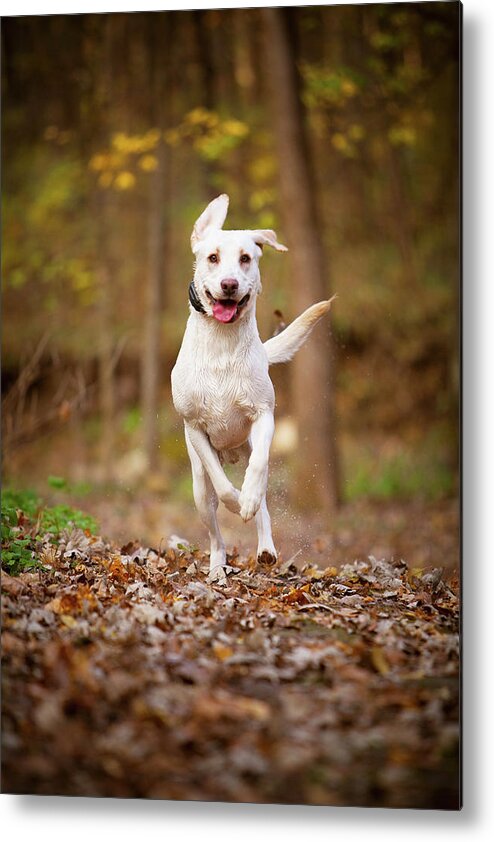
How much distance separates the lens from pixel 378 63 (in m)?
8.77

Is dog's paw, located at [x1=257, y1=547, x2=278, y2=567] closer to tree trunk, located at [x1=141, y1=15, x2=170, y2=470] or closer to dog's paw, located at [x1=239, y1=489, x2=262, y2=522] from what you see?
dog's paw, located at [x1=239, y1=489, x2=262, y2=522]

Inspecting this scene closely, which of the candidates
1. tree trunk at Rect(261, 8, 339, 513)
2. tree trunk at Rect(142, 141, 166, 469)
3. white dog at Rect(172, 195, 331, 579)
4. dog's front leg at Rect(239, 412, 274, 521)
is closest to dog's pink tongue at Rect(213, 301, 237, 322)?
white dog at Rect(172, 195, 331, 579)

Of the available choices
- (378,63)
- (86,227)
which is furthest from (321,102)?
(86,227)

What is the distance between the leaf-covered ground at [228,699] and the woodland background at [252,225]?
2538 mm

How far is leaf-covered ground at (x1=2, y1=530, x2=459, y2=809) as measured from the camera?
352cm

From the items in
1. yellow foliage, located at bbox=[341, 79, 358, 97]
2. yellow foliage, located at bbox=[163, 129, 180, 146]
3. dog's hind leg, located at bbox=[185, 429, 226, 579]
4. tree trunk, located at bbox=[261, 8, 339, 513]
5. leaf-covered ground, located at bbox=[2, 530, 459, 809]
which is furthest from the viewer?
yellow foliage, located at bbox=[163, 129, 180, 146]

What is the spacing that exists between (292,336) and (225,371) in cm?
56

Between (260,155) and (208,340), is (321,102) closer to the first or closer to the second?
(260,155)

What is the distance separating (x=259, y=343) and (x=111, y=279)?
7.60 metres

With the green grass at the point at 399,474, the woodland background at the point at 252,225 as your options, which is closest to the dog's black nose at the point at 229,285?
the woodland background at the point at 252,225

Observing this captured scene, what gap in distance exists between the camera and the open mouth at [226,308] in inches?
164

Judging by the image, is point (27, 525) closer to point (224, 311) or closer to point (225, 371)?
point (225, 371)

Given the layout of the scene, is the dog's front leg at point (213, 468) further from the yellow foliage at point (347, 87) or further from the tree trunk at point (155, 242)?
the tree trunk at point (155, 242)

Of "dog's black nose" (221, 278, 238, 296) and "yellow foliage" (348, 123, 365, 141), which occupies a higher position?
"yellow foliage" (348, 123, 365, 141)
